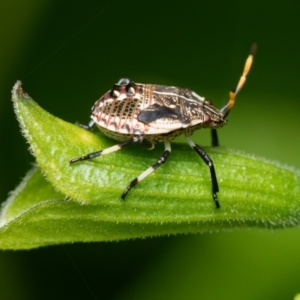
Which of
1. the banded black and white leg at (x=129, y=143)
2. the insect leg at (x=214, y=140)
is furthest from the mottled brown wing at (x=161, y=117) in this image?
the insect leg at (x=214, y=140)

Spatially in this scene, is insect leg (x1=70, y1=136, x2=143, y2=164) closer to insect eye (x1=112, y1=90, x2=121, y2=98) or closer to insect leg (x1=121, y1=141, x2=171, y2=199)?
insect leg (x1=121, y1=141, x2=171, y2=199)

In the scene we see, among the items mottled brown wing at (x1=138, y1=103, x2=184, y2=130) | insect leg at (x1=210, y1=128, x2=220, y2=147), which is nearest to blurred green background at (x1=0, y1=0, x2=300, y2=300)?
insect leg at (x1=210, y1=128, x2=220, y2=147)

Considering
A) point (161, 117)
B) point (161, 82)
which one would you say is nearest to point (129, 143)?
point (161, 117)

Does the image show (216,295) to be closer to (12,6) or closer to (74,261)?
(74,261)

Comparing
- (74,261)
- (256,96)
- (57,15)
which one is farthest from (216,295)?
(57,15)

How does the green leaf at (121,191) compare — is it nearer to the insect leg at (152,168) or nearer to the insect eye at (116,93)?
the insect leg at (152,168)
